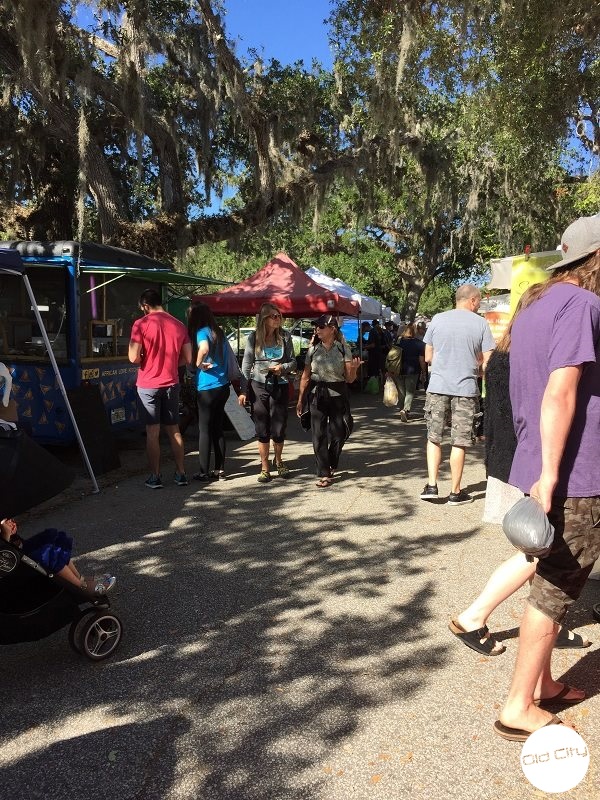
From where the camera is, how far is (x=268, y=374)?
7.14 metres

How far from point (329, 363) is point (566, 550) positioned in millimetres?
4537

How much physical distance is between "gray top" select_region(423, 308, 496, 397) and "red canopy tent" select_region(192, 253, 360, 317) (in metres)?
6.74

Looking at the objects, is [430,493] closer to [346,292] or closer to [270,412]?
[270,412]

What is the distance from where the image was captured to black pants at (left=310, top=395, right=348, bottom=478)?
6996mm

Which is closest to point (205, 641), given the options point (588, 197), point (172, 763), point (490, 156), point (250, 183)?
point (172, 763)

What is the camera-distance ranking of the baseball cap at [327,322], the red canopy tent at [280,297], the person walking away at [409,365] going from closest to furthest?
the baseball cap at [327,322] → the person walking away at [409,365] → the red canopy tent at [280,297]

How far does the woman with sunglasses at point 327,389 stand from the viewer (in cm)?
695

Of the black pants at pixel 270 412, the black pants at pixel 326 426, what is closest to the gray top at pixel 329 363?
the black pants at pixel 326 426

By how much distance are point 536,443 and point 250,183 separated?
15506 millimetres

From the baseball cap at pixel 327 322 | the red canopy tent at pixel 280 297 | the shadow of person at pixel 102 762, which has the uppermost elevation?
the red canopy tent at pixel 280 297

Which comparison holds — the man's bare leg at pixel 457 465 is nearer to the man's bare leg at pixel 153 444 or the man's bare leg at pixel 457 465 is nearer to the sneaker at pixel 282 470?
the sneaker at pixel 282 470

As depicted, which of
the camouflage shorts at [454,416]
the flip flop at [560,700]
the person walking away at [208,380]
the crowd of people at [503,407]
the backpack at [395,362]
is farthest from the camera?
the backpack at [395,362]

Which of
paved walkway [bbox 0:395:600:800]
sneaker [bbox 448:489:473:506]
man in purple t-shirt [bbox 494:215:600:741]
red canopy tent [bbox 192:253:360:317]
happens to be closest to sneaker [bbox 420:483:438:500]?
sneaker [bbox 448:489:473:506]

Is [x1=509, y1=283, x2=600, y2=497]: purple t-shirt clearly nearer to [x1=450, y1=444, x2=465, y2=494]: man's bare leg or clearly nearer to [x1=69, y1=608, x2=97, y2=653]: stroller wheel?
[x1=69, y1=608, x2=97, y2=653]: stroller wheel
